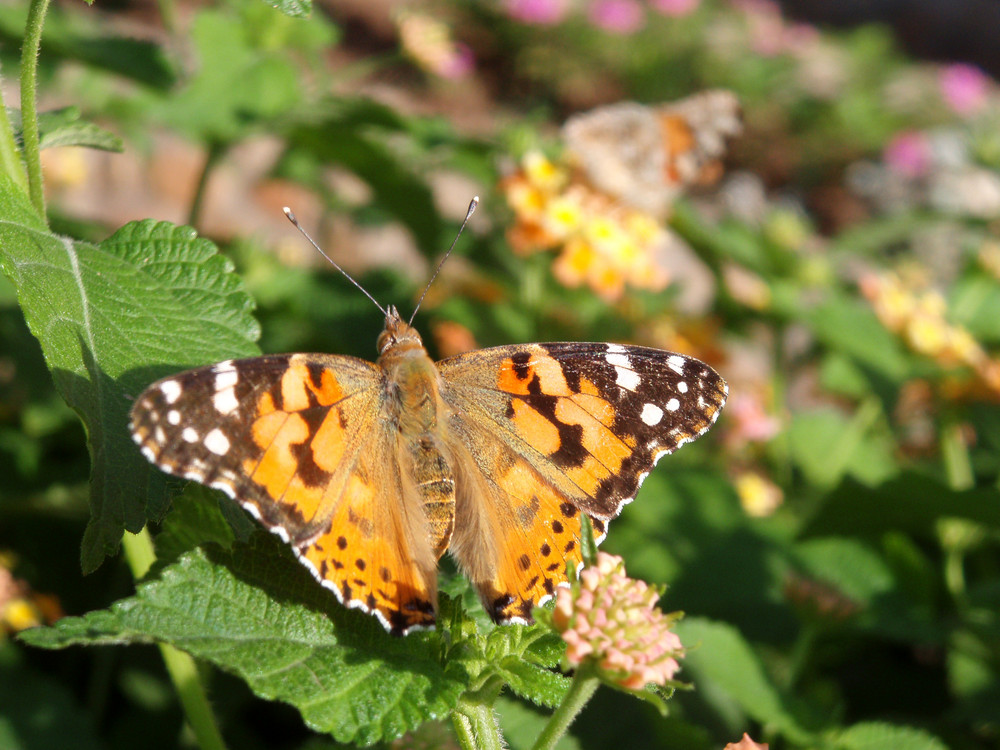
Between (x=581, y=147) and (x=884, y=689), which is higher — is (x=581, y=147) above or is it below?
above

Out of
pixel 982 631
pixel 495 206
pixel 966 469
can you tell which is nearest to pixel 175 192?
pixel 495 206

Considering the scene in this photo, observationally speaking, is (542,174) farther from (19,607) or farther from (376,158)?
(19,607)

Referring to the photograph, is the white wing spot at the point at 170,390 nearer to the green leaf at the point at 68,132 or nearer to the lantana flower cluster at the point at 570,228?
the green leaf at the point at 68,132

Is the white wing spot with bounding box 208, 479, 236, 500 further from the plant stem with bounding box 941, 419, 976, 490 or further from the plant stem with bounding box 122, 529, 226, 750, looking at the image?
the plant stem with bounding box 941, 419, 976, 490

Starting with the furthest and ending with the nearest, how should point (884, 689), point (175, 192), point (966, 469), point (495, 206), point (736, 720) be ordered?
point (175, 192)
point (495, 206)
point (966, 469)
point (884, 689)
point (736, 720)

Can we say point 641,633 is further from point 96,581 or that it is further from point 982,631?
point 96,581

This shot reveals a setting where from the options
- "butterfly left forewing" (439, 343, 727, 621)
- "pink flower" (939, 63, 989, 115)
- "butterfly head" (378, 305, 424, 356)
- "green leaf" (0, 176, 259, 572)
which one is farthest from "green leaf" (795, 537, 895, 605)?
"pink flower" (939, 63, 989, 115)
